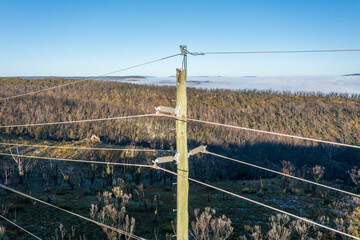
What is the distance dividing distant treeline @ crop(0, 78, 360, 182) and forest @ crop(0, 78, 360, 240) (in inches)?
13.1

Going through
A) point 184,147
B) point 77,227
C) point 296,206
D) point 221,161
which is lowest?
point 221,161

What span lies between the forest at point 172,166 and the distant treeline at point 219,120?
33 cm

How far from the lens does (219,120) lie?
76750 mm

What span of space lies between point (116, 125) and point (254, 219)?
44.1m

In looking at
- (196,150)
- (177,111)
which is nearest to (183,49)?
(177,111)

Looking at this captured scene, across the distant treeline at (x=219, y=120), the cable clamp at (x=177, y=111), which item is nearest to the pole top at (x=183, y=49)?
the cable clamp at (x=177, y=111)

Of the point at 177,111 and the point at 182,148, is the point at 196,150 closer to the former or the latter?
the point at 182,148

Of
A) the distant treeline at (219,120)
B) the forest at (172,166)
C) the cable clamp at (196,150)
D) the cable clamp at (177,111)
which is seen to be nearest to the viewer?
the cable clamp at (177,111)

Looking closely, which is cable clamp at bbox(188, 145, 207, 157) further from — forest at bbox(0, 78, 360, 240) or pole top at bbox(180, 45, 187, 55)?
pole top at bbox(180, 45, 187, 55)

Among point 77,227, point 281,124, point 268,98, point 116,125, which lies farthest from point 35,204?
point 268,98

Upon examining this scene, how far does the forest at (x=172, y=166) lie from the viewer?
1349 cm

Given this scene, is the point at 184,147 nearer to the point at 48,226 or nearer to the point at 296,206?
the point at 48,226

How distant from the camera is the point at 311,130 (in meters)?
73.1

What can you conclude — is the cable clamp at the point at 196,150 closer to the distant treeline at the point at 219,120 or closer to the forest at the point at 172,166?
the forest at the point at 172,166
